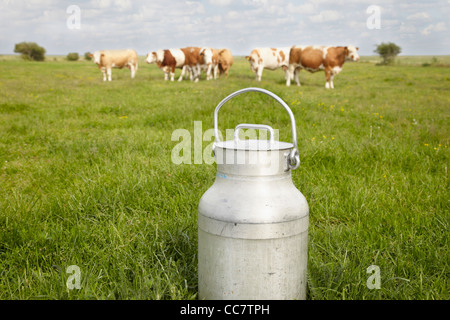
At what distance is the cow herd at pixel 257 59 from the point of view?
15000 millimetres

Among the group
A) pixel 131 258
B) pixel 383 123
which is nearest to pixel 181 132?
pixel 383 123

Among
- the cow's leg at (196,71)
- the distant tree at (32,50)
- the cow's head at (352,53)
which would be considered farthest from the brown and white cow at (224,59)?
the distant tree at (32,50)

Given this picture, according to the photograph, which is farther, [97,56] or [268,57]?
[97,56]

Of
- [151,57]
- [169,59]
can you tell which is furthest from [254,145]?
[151,57]

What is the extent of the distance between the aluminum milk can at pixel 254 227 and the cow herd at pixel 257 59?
13251mm

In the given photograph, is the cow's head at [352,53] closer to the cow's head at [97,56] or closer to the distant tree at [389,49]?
the cow's head at [97,56]

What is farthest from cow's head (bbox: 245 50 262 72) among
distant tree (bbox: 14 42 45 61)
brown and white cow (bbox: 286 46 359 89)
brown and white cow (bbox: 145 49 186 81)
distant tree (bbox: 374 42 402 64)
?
distant tree (bbox: 14 42 45 61)

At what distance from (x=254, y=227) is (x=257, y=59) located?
52.7 ft

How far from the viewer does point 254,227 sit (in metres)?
1.82

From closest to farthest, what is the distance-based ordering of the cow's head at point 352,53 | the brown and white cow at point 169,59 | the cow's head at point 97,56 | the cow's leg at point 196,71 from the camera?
the cow's head at point 352,53 → the cow's head at point 97,56 → the cow's leg at point 196,71 → the brown and white cow at point 169,59

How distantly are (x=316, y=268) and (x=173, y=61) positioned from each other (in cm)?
1772

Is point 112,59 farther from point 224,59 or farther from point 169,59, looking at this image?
point 224,59

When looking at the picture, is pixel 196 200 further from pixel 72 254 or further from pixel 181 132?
pixel 181 132

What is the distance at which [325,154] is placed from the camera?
4.32 metres
